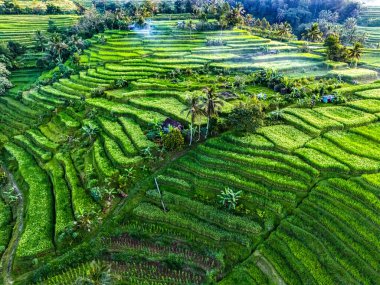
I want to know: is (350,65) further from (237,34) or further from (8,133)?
(8,133)

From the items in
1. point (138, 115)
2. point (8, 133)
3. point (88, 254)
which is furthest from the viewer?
point (8, 133)

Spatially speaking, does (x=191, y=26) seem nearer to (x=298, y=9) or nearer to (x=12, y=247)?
(x=298, y=9)

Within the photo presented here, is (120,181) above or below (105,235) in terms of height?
above

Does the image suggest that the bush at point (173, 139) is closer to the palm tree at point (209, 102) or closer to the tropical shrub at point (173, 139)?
the tropical shrub at point (173, 139)

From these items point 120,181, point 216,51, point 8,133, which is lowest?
point 8,133

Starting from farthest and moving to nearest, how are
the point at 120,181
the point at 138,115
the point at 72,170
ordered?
the point at 138,115
the point at 72,170
the point at 120,181

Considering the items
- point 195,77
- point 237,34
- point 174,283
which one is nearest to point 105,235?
point 174,283

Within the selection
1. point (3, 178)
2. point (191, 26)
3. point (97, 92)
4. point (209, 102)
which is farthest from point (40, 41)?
point (209, 102)
